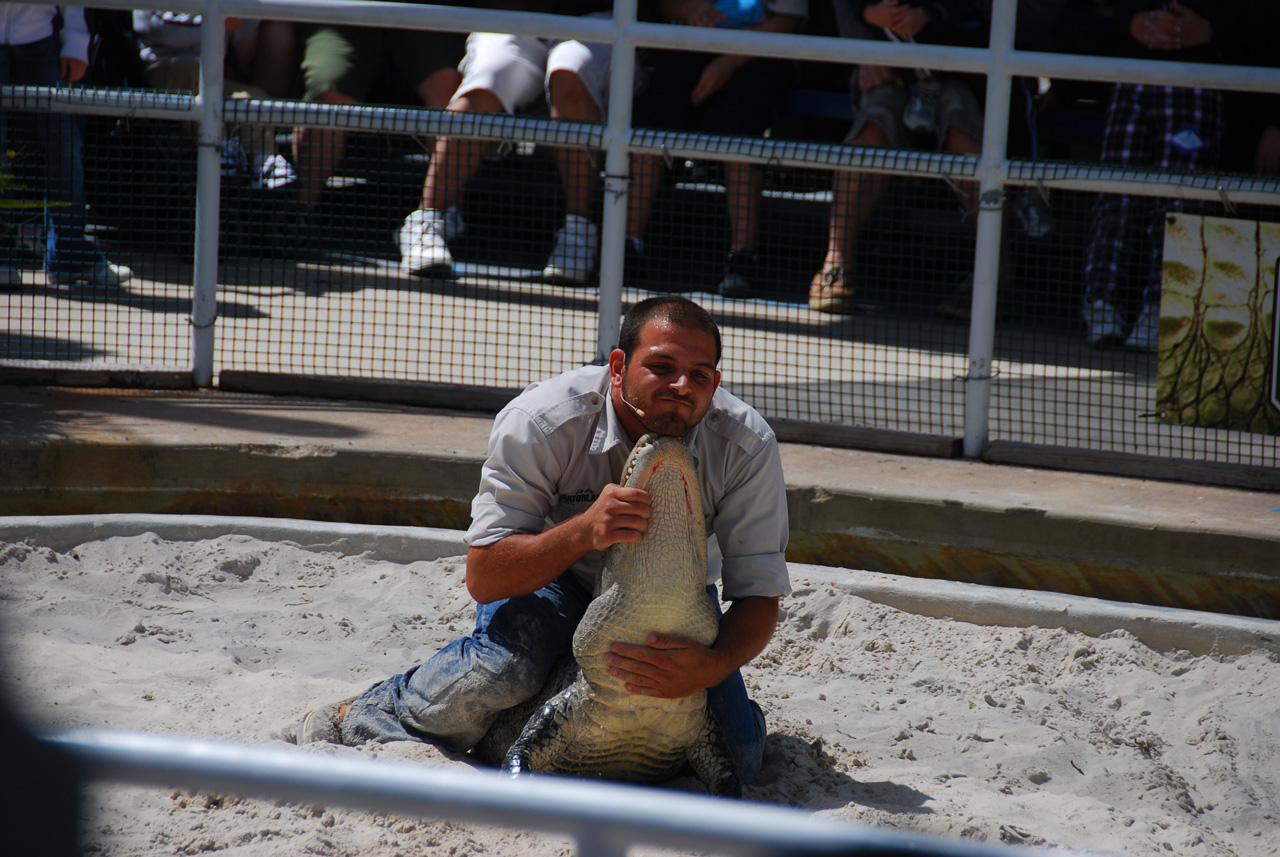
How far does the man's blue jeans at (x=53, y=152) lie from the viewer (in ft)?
15.0

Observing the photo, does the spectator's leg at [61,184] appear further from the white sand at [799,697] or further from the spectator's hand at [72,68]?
the white sand at [799,697]

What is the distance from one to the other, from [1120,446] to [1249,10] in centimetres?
257

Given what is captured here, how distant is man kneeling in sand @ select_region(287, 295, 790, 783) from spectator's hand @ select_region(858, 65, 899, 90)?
12.6 ft

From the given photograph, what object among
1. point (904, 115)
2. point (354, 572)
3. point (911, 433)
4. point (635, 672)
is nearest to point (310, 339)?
point (354, 572)

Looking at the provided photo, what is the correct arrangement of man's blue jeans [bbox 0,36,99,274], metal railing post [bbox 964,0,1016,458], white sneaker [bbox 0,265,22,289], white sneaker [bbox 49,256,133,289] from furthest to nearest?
white sneaker [bbox 0,265,22,289] < white sneaker [bbox 49,256,133,289] < man's blue jeans [bbox 0,36,99,274] < metal railing post [bbox 964,0,1016,458]

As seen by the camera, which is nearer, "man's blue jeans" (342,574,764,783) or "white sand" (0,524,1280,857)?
"white sand" (0,524,1280,857)

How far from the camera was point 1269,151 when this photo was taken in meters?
5.61

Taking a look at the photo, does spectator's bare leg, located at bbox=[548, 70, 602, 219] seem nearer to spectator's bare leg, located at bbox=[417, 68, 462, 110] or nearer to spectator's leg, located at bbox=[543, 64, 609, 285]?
spectator's leg, located at bbox=[543, 64, 609, 285]

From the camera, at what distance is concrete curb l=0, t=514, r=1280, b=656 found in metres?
3.17

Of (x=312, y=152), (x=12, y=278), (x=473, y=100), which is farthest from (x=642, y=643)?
(x=312, y=152)

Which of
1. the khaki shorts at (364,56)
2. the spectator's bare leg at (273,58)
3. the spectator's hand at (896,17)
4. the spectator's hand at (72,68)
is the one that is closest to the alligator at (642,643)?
the spectator's hand at (896,17)

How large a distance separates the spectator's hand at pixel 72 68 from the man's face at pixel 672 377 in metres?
4.93

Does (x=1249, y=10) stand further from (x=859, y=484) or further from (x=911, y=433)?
(x=859, y=484)

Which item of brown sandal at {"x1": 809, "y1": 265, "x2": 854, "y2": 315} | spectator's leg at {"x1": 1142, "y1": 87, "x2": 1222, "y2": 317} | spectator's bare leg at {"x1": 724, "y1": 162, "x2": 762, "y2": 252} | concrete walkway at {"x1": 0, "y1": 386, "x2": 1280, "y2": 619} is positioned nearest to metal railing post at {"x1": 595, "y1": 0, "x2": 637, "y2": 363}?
concrete walkway at {"x1": 0, "y1": 386, "x2": 1280, "y2": 619}
